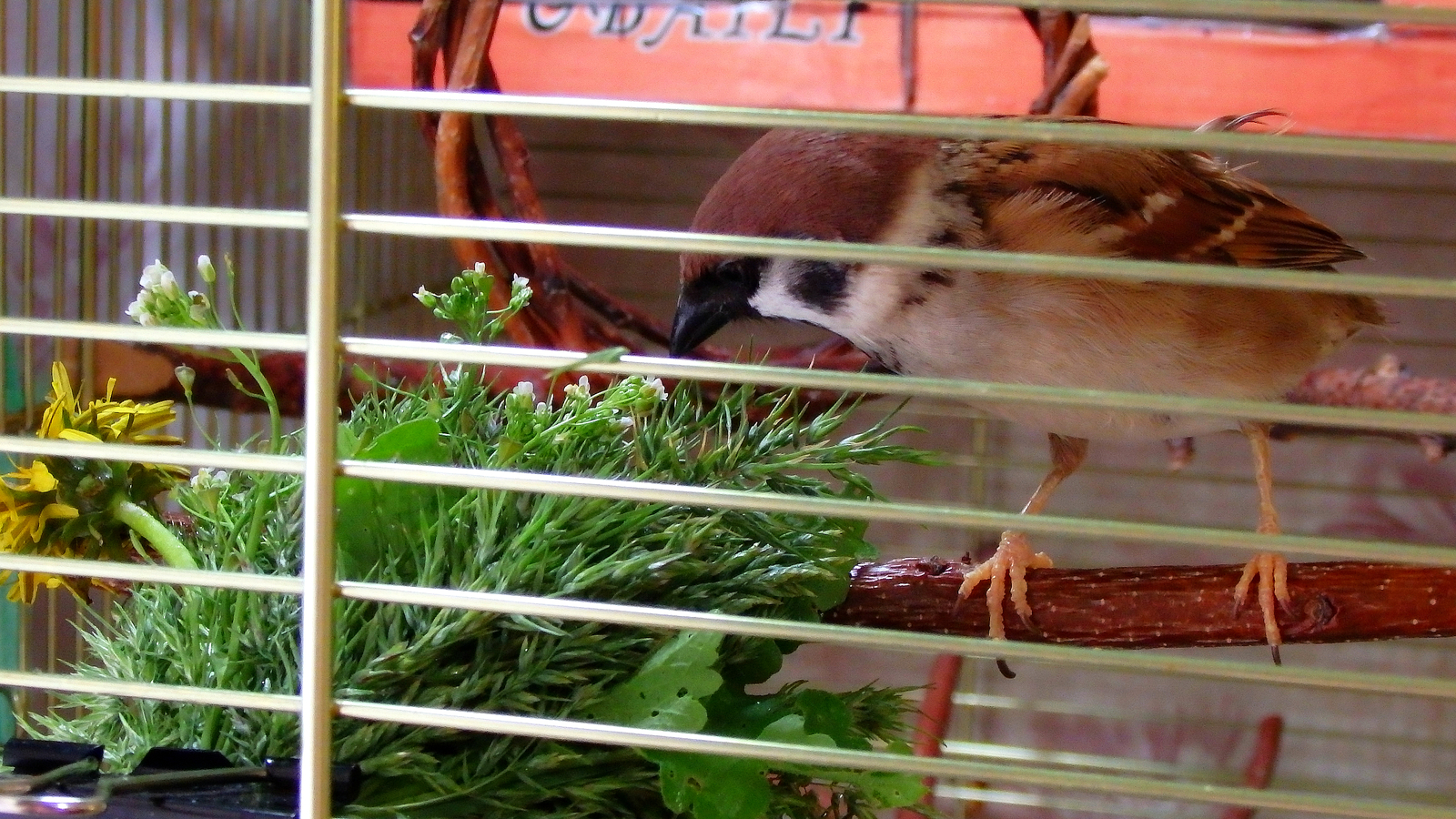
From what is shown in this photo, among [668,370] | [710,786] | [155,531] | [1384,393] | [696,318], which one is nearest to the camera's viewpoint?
[668,370]

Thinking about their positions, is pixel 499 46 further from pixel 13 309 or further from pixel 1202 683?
pixel 1202 683

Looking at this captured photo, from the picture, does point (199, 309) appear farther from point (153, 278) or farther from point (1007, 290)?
point (1007, 290)

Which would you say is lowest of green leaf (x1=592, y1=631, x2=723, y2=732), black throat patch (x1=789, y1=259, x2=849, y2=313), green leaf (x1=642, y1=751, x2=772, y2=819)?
green leaf (x1=642, y1=751, x2=772, y2=819)

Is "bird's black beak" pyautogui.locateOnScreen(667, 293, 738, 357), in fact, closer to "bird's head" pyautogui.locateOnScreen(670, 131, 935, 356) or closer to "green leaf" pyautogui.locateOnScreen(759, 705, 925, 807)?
"bird's head" pyautogui.locateOnScreen(670, 131, 935, 356)

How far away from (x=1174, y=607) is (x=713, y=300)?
0.35m

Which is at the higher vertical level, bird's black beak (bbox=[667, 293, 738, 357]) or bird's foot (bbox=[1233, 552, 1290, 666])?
bird's black beak (bbox=[667, 293, 738, 357])

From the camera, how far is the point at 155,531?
669 millimetres

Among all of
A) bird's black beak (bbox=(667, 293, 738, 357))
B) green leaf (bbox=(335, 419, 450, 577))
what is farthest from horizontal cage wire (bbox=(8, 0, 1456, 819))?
bird's black beak (bbox=(667, 293, 738, 357))

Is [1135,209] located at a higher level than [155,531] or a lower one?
higher

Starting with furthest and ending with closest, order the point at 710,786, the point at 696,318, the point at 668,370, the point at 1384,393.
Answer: the point at 1384,393 < the point at 696,318 < the point at 710,786 < the point at 668,370

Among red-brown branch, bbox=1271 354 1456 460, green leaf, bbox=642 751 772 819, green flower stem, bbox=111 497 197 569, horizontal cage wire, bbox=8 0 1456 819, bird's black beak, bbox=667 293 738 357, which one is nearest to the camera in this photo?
horizontal cage wire, bbox=8 0 1456 819

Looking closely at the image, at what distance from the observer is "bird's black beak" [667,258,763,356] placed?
2.44ft

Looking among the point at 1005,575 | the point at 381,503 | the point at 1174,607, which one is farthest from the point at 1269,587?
the point at 381,503

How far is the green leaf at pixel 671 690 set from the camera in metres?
0.57
